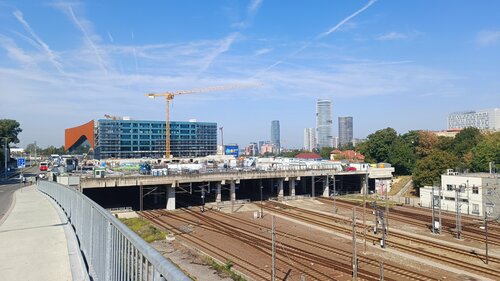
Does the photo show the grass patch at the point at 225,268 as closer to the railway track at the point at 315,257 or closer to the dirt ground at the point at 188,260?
the dirt ground at the point at 188,260

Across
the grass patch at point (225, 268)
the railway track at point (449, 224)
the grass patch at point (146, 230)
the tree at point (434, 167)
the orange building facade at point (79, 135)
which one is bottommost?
the railway track at point (449, 224)

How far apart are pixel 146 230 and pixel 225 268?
13.0 m

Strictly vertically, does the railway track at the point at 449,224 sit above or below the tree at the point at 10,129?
below

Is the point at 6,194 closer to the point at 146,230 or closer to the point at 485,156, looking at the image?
the point at 146,230

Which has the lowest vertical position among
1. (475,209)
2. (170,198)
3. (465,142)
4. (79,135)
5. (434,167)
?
(475,209)

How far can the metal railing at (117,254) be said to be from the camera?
3.10 m

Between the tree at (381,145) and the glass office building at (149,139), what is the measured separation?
66.2 m

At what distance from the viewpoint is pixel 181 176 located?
47.5 metres

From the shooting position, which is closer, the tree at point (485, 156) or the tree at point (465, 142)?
the tree at point (485, 156)

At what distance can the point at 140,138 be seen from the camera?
119562 mm

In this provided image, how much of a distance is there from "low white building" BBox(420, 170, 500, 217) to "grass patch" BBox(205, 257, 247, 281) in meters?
26.3

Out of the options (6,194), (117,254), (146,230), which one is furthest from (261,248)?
(6,194)

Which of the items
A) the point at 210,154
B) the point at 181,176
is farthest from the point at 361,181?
the point at 210,154

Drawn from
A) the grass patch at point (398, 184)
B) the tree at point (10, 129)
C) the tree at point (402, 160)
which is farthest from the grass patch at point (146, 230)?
the tree at point (10, 129)
